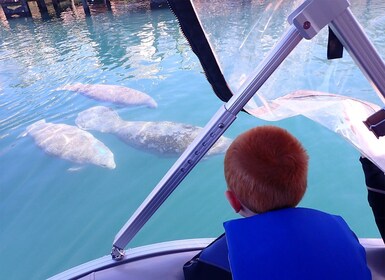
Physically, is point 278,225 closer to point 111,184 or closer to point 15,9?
point 111,184

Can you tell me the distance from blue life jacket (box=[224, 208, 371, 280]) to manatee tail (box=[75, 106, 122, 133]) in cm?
514

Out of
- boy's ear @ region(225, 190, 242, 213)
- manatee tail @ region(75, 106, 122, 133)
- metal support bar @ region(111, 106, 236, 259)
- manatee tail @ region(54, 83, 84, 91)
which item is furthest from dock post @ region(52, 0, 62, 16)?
boy's ear @ region(225, 190, 242, 213)

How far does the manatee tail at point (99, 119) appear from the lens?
6.10 metres

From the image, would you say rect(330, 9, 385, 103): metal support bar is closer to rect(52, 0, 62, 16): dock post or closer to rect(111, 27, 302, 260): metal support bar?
rect(111, 27, 302, 260): metal support bar

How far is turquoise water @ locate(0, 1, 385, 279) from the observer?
3820 mm

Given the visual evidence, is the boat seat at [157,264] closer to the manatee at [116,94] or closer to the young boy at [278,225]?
the young boy at [278,225]

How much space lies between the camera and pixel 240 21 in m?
1.37

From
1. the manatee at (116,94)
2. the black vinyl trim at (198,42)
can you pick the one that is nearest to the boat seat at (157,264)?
the black vinyl trim at (198,42)

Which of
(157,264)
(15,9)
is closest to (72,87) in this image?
(157,264)

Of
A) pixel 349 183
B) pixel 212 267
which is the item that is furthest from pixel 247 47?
pixel 349 183

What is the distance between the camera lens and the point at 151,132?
5363mm

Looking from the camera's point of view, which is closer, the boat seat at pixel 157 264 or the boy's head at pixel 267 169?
the boy's head at pixel 267 169

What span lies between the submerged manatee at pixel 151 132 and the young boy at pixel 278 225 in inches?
146

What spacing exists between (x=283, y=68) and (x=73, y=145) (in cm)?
451
